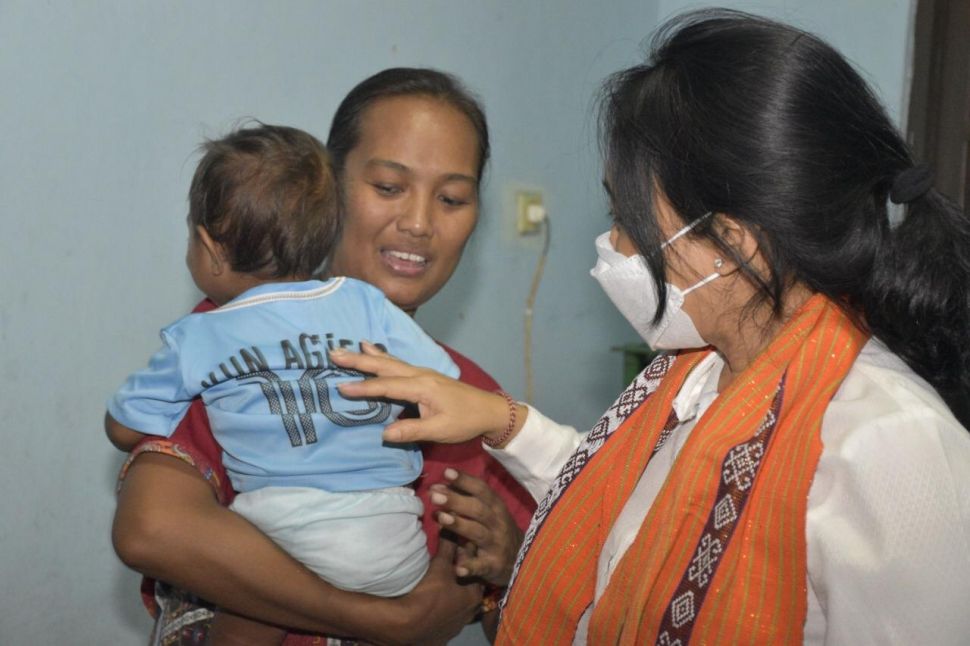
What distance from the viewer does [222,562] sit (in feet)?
4.47

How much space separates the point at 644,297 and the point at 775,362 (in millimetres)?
206

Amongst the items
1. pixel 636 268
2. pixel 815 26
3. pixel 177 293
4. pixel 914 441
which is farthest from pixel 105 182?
pixel 815 26

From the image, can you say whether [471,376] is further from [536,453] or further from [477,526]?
[477,526]

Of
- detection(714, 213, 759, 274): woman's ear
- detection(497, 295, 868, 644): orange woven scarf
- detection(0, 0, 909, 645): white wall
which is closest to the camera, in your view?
detection(497, 295, 868, 644): orange woven scarf

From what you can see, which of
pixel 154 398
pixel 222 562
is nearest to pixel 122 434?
pixel 154 398

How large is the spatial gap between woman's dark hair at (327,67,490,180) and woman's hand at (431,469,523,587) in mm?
653

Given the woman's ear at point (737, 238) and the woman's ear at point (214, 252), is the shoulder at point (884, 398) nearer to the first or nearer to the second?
the woman's ear at point (737, 238)

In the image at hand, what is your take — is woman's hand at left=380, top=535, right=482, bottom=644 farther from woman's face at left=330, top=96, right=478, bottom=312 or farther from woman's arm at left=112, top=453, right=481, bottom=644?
woman's face at left=330, top=96, right=478, bottom=312

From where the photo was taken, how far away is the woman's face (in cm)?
184

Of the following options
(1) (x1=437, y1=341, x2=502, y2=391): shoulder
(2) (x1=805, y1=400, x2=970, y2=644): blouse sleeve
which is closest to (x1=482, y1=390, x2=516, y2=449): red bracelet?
(1) (x1=437, y1=341, x2=502, y2=391): shoulder

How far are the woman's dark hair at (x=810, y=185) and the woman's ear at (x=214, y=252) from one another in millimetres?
633

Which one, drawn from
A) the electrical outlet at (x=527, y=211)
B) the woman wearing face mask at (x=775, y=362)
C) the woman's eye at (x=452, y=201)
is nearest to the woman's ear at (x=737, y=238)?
the woman wearing face mask at (x=775, y=362)

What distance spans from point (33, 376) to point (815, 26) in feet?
8.63

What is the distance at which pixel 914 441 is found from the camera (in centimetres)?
111
